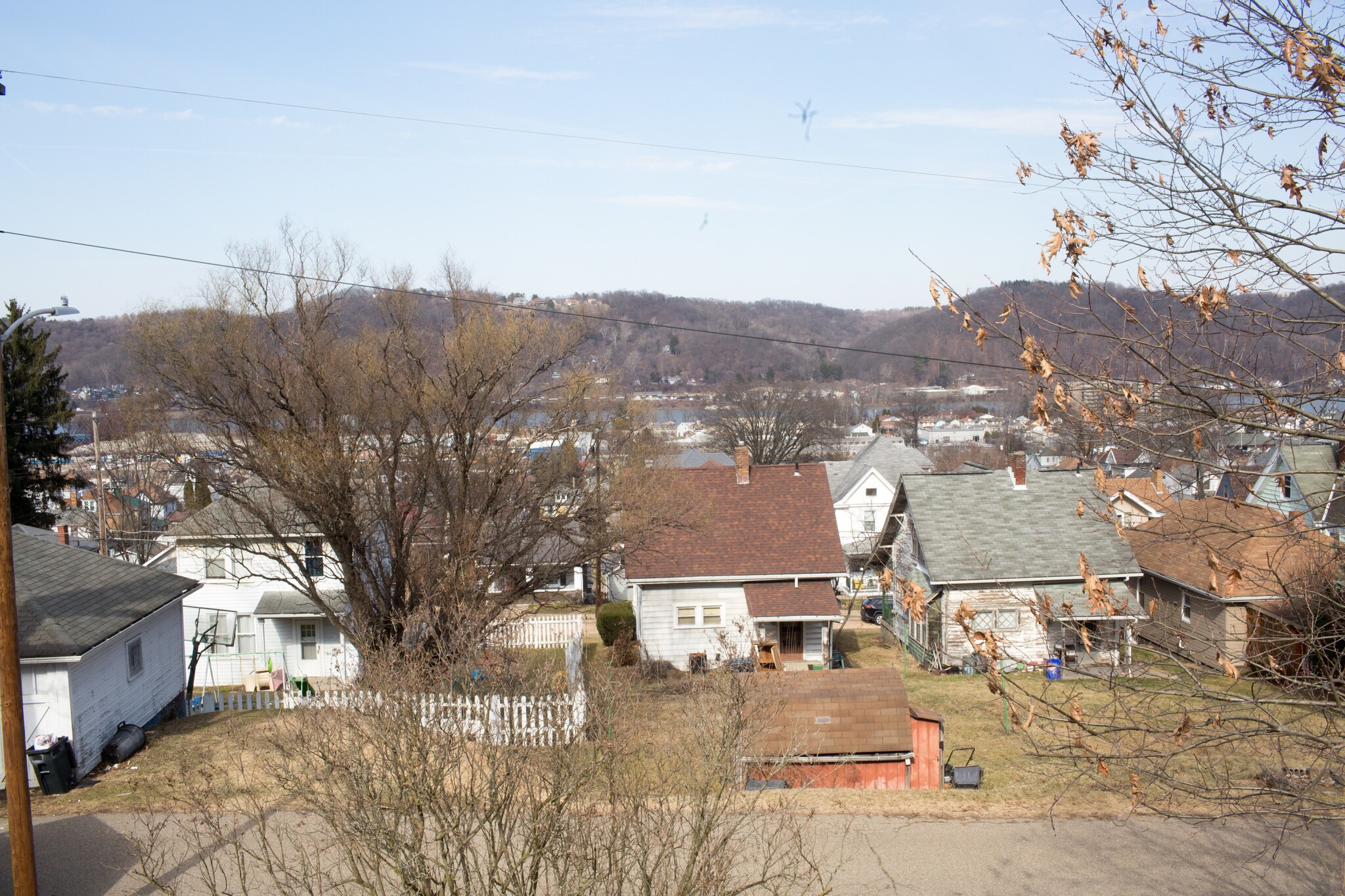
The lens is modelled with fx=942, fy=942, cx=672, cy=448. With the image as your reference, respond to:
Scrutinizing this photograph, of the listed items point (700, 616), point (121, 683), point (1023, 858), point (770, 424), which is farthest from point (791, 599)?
point (770, 424)

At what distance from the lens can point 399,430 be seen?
20016 millimetres

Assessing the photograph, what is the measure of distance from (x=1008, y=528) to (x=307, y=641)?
2009 cm

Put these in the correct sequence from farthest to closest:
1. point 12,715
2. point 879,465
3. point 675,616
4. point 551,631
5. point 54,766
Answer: point 879,465 < point 551,631 < point 675,616 < point 54,766 < point 12,715

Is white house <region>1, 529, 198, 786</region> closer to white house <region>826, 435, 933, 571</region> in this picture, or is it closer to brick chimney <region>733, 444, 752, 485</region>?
brick chimney <region>733, 444, 752, 485</region>

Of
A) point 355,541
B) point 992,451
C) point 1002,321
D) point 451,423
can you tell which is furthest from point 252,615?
point 992,451

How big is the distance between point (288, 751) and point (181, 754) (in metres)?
9.48

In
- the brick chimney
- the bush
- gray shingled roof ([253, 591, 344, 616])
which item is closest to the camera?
gray shingled roof ([253, 591, 344, 616])

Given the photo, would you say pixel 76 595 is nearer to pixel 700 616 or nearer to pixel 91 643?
pixel 91 643

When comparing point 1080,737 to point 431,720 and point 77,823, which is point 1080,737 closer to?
point 431,720

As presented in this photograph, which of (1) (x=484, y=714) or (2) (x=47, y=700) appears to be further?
(2) (x=47, y=700)

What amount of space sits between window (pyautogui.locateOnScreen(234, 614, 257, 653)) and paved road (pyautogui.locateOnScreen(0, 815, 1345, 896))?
15.5 meters

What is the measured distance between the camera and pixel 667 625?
2484 centimetres

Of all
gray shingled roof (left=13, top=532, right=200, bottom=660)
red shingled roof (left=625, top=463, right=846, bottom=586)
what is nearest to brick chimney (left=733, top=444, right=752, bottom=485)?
red shingled roof (left=625, top=463, right=846, bottom=586)

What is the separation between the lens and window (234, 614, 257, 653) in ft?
89.8
